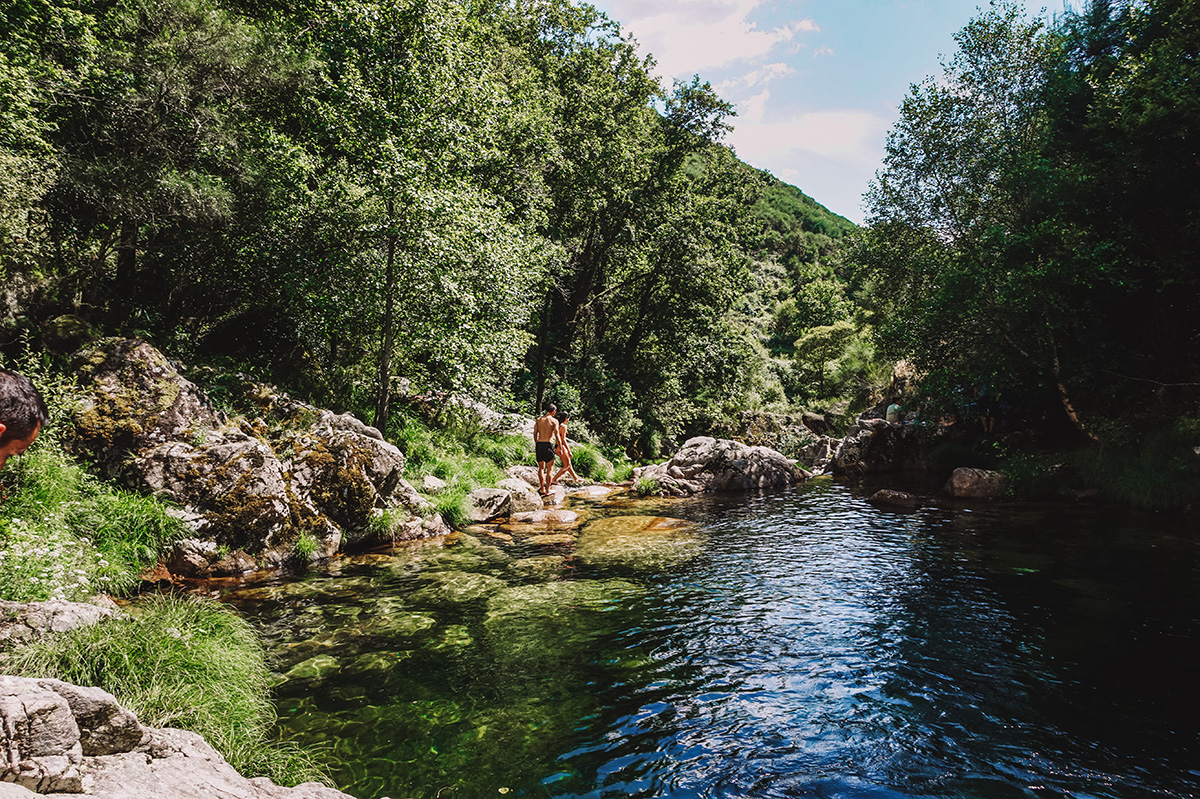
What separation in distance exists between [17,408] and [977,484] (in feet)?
74.6

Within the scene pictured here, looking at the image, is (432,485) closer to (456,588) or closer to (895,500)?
(456,588)

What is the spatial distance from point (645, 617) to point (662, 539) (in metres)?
5.39

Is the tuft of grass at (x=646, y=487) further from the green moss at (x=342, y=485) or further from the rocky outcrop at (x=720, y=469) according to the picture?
the green moss at (x=342, y=485)

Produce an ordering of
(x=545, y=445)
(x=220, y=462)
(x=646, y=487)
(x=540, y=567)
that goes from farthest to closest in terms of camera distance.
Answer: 1. (x=646, y=487)
2. (x=545, y=445)
3. (x=540, y=567)
4. (x=220, y=462)

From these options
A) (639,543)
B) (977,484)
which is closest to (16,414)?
(639,543)

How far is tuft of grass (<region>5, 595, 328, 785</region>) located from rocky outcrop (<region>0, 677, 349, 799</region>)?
41.9 inches

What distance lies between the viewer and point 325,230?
1527 cm

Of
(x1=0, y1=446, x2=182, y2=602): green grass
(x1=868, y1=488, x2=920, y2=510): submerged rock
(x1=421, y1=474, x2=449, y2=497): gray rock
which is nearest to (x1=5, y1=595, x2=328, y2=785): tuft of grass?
(x1=0, y1=446, x2=182, y2=602): green grass

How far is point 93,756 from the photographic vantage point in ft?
10.3

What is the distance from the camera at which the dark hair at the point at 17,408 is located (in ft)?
12.2

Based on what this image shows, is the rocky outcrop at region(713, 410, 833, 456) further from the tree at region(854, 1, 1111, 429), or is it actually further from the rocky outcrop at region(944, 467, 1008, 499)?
the rocky outcrop at region(944, 467, 1008, 499)

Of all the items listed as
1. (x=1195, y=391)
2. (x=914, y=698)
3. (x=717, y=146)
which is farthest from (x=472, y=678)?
(x=717, y=146)

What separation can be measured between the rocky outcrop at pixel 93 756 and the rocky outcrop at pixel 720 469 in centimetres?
1862

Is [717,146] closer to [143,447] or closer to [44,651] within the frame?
[143,447]
